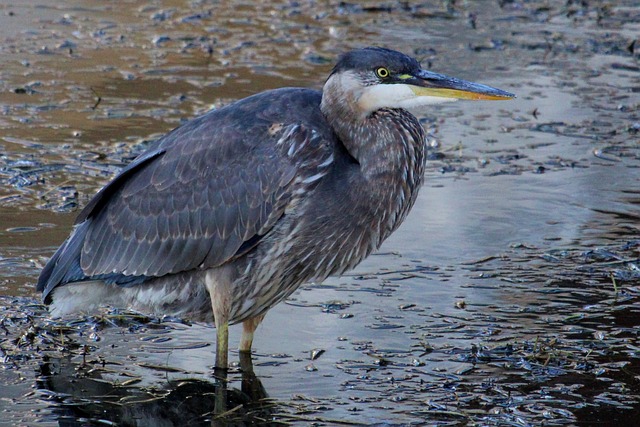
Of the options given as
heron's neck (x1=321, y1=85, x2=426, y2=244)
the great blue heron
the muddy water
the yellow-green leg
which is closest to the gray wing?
the great blue heron

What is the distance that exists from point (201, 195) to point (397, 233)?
1.98 m

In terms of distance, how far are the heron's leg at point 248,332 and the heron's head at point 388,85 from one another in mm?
1167

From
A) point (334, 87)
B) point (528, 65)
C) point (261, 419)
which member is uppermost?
point (334, 87)

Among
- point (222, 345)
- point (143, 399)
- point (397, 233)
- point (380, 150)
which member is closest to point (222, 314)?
point (222, 345)

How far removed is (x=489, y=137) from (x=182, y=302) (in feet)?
12.9

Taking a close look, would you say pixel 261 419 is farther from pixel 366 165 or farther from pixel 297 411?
pixel 366 165

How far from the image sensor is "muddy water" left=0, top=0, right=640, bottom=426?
5.36 meters

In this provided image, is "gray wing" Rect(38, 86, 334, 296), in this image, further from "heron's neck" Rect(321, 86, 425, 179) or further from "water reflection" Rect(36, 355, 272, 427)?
"water reflection" Rect(36, 355, 272, 427)

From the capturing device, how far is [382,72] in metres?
5.57

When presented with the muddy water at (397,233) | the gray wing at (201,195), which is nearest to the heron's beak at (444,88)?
the gray wing at (201,195)

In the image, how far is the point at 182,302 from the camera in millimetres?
5797

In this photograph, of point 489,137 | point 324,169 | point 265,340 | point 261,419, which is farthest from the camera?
point 489,137

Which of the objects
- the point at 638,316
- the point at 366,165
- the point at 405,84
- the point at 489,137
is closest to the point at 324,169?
the point at 366,165

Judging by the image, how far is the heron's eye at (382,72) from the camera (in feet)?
18.2
